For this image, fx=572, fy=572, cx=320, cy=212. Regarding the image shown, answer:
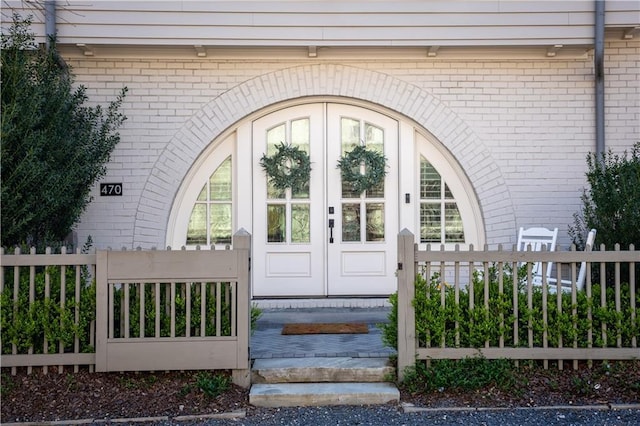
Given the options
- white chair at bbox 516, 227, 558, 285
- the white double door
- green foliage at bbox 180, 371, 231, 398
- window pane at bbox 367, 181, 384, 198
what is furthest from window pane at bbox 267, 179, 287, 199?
green foliage at bbox 180, 371, 231, 398

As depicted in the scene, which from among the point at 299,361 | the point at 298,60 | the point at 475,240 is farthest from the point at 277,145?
the point at 299,361

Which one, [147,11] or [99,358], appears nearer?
[99,358]

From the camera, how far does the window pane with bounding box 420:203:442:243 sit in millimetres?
7148

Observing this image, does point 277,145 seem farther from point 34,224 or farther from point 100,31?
point 34,224

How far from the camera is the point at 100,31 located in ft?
20.7

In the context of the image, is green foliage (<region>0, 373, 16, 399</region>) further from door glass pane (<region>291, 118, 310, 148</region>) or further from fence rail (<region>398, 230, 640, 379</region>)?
door glass pane (<region>291, 118, 310, 148</region>)

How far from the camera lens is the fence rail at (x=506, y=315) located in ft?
Result: 14.7

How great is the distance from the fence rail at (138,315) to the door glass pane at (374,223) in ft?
9.55

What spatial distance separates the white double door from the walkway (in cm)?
24

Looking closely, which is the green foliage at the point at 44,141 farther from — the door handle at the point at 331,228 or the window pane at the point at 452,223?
the window pane at the point at 452,223

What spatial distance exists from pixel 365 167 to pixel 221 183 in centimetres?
180

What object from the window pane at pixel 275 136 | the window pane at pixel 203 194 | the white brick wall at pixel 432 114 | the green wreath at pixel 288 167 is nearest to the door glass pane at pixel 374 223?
the green wreath at pixel 288 167

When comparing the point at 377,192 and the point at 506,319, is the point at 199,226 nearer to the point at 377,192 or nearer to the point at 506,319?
the point at 377,192

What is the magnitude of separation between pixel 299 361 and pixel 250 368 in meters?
0.40
